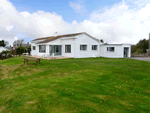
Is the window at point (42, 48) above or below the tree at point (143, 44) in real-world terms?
below

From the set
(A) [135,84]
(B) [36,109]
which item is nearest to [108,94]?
(A) [135,84]

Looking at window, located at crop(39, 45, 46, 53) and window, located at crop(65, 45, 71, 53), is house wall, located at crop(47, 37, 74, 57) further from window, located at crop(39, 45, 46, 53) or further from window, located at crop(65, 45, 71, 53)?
window, located at crop(39, 45, 46, 53)

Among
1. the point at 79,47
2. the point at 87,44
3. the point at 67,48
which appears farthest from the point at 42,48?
the point at 87,44

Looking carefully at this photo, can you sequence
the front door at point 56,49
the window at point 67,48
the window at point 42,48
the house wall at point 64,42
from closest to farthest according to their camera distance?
the house wall at point 64,42, the window at point 67,48, the front door at point 56,49, the window at point 42,48

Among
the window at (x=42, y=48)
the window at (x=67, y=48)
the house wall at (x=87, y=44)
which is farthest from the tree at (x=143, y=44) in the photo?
the window at (x=42, y=48)

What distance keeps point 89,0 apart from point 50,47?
498 inches

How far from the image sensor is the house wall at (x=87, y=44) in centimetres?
2683

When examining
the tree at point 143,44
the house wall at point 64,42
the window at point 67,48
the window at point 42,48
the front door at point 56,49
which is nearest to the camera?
the house wall at point 64,42

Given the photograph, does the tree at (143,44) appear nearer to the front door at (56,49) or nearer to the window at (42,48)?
the front door at (56,49)

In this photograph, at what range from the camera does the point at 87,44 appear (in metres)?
28.6

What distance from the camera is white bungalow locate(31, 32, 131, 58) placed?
26.8m

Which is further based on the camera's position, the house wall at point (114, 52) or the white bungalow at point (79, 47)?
the house wall at point (114, 52)

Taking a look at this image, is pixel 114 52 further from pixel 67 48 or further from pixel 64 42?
pixel 64 42

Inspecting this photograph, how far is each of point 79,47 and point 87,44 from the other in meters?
2.33
